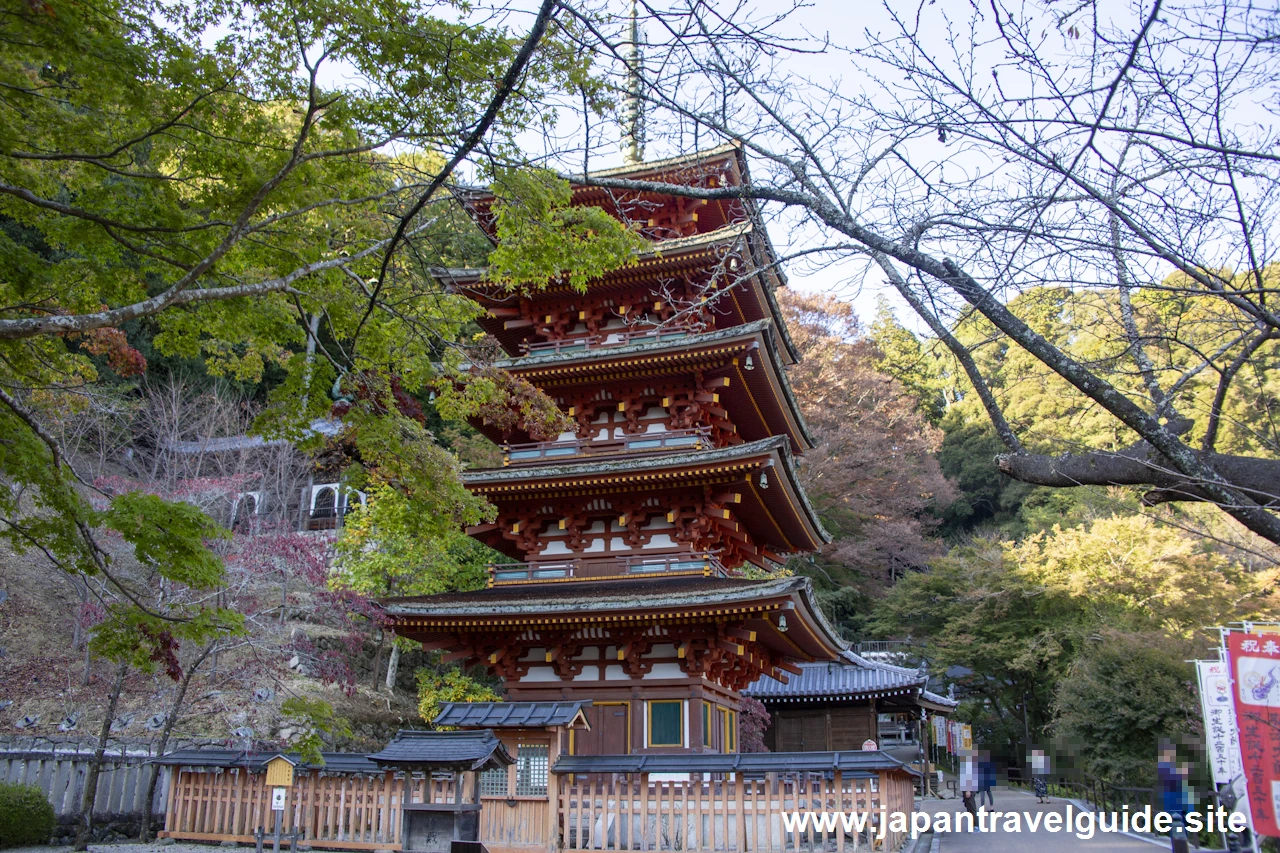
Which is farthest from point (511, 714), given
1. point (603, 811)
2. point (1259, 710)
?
point (1259, 710)

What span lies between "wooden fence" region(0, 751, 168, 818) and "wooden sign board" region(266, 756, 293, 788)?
3.68 meters

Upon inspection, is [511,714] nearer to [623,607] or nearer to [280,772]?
[623,607]

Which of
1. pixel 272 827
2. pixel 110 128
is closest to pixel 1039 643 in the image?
pixel 272 827

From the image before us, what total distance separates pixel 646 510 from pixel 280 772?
22.1ft

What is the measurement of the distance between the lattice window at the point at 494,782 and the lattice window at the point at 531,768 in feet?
0.63

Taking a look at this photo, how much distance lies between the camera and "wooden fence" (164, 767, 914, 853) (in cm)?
1017

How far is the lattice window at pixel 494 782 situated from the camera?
10.9 meters

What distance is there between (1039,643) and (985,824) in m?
11.9

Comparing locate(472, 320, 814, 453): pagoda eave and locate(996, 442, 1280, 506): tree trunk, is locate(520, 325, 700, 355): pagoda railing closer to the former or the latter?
locate(472, 320, 814, 453): pagoda eave

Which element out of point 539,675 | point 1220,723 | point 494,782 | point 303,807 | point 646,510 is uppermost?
point 646,510

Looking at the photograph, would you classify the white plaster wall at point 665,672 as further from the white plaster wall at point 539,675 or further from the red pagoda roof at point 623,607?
the white plaster wall at point 539,675

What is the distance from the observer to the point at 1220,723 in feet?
38.3

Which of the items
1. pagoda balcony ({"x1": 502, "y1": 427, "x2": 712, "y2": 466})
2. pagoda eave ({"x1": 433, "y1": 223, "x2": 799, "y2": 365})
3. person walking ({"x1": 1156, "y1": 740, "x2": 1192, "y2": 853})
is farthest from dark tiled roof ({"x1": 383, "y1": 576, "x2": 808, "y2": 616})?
person walking ({"x1": 1156, "y1": 740, "x2": 1192, "y2": 853})

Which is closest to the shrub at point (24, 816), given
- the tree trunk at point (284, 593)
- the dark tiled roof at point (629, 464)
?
the tree trunk at point (284, 593)
